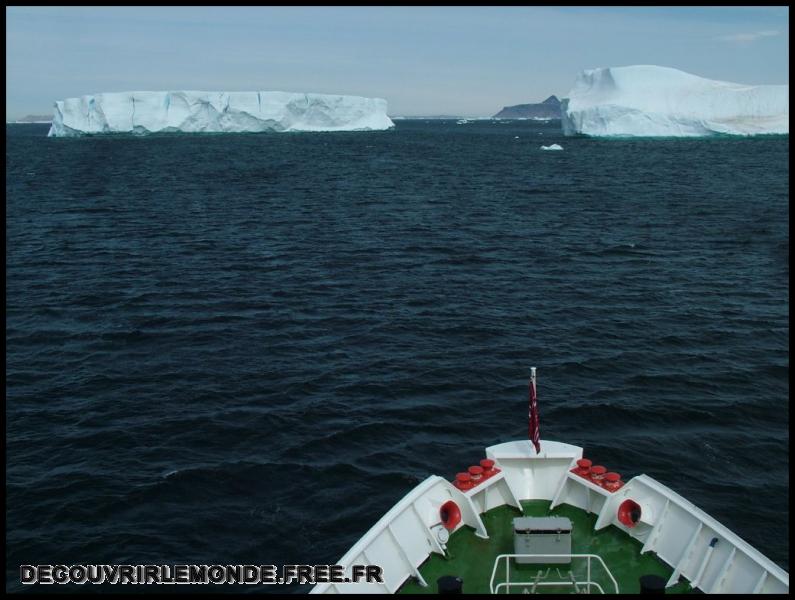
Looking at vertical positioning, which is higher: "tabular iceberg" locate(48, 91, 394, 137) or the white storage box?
"tabular iceberg" locate(48, 91, 394, 137)

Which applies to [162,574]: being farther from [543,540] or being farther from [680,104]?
[680,104]

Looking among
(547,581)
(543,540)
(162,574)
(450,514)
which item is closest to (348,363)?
(162,574)

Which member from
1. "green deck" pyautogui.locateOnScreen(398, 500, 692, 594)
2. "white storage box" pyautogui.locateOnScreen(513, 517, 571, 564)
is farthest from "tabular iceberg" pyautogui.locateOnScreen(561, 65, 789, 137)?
"white storage box" pyautogui.locateOnScreen(513, 517, 571, 564)

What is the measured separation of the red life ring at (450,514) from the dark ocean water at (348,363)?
4.73m

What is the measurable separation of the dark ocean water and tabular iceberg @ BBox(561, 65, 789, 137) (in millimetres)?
83446

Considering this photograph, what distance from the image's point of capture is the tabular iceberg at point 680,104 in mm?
143875

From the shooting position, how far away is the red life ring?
16734 millimetres

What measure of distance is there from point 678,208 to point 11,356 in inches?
2190

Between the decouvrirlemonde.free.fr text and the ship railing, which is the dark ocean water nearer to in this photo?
the decouvrirlemonde.free.fr text

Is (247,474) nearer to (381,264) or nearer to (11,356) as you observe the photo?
(11,356)

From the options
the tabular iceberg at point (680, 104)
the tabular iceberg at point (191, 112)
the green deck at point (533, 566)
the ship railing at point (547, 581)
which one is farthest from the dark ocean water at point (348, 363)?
the tabular iceberg at point (191, 112)

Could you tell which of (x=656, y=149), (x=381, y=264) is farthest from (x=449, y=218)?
(x=656, y=149)

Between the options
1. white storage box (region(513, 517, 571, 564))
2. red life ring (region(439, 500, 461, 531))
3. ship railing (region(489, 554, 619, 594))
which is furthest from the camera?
red life ring (region(439, 500, 461, 531))

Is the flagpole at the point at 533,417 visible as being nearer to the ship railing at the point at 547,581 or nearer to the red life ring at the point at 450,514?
the red life ring at the point at 450,514
